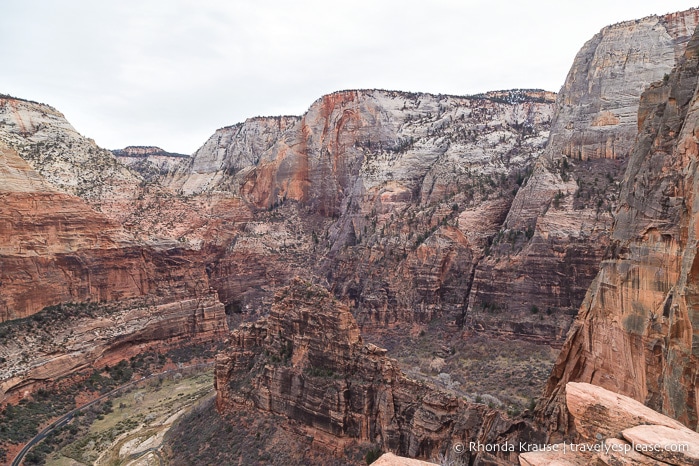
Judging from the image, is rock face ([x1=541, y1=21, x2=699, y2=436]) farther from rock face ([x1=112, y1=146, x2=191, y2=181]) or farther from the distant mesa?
the distant mesa

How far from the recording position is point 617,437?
8922 mm

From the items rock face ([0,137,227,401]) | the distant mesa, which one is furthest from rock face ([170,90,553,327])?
the distant mesa

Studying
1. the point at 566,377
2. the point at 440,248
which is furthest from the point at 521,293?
the point at 566,377

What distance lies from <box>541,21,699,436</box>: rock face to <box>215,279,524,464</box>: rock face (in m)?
5.17

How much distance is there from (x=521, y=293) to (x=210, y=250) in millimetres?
45369

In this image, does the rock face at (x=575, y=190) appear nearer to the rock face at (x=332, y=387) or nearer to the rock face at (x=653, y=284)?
the rock face at (x=653, y=284)

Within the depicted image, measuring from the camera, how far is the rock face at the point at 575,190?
46156 millimetres

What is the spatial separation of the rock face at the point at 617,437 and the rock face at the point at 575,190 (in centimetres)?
3794

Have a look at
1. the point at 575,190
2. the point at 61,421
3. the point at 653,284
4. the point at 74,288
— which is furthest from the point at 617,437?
the point at 74,288

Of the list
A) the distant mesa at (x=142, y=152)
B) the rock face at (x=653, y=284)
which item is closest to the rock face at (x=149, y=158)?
the distant mesa at (x=142, y=152)

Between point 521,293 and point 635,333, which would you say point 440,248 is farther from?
point 635,333

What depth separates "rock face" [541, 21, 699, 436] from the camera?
42.6 ft

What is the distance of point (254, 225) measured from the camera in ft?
262

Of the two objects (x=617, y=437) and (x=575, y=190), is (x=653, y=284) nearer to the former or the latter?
(x=617, y=437)
